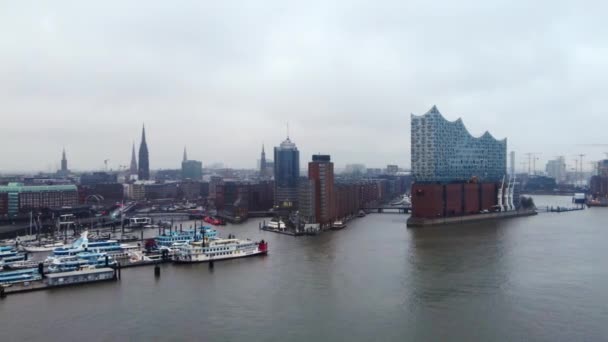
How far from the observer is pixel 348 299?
1349cm

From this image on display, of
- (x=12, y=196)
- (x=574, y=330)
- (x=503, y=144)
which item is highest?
(x=503, y=144)

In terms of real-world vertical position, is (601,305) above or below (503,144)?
below

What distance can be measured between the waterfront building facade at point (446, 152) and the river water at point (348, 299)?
44.7ft

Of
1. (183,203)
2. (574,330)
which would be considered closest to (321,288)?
(574,330)

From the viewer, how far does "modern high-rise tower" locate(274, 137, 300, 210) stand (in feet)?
130

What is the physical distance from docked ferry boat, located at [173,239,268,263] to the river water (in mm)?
600

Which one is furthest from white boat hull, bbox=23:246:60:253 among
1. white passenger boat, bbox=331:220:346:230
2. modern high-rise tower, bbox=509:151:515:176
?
modern high-rise tower, bbox=509:151:515:176

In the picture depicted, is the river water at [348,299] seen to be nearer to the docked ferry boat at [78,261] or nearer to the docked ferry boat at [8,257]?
the docked ferry boat at [78,261]

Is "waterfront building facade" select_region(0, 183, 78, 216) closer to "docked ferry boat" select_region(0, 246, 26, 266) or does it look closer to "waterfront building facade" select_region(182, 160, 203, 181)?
"docked ferry boat" select_region(0, 246, 26, 266)

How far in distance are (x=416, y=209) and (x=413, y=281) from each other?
16.9m

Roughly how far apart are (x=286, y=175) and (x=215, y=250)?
76.6 feet

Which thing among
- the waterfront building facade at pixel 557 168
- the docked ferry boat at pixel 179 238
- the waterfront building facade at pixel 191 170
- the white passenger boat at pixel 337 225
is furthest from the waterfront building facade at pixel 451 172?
the waterfront building facade at pixel 557 168

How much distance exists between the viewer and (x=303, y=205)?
30641 millimetres

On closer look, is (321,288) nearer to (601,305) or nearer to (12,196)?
(601,305)
